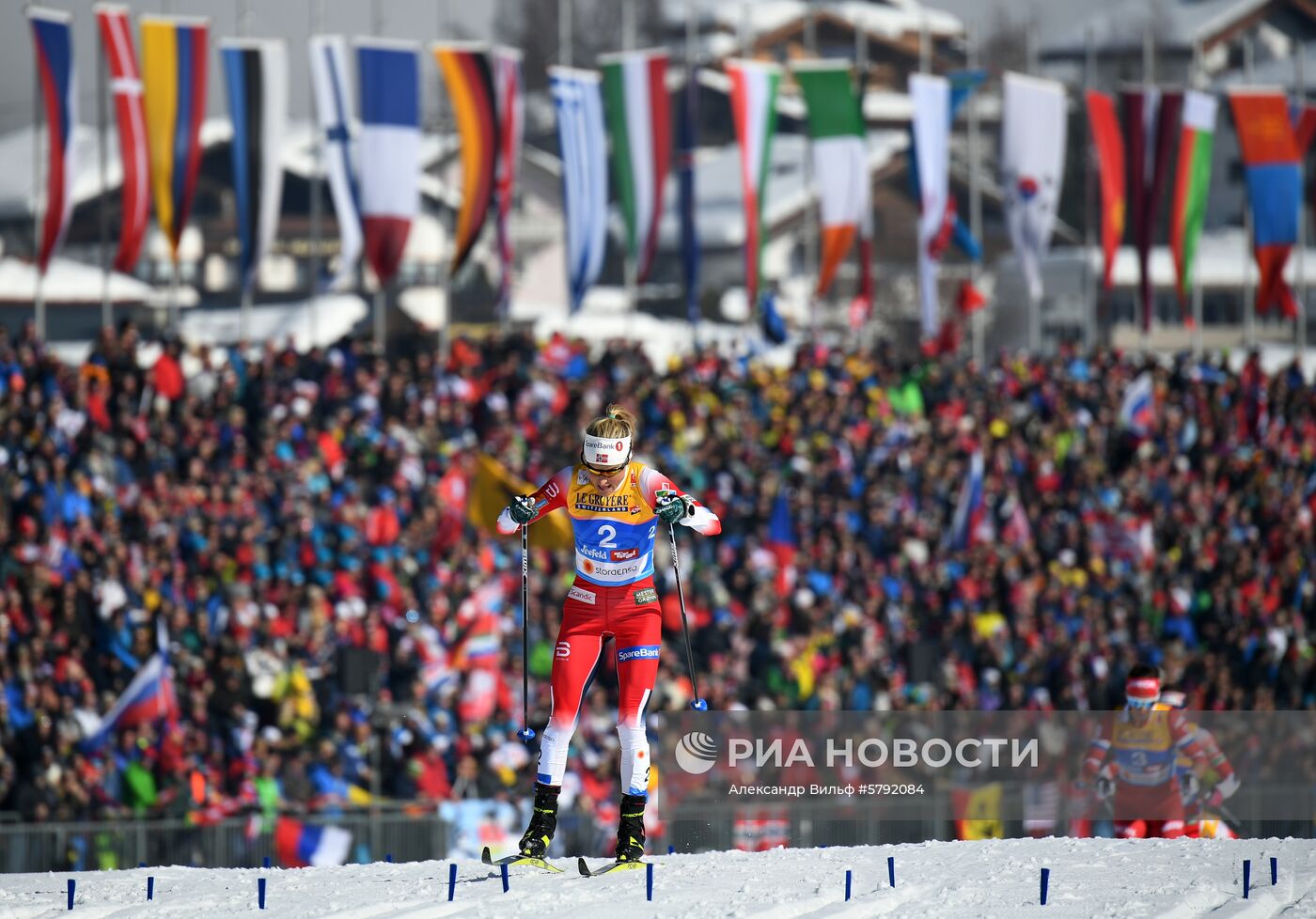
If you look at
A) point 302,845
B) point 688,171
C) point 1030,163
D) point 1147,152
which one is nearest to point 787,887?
point 302,845

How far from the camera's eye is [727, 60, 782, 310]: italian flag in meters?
26.4

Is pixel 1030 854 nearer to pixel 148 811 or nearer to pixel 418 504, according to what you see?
pixel 148 811

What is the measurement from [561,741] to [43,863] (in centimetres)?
566

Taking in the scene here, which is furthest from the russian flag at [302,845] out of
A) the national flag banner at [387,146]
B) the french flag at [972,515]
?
the national flag banner at [387,146]

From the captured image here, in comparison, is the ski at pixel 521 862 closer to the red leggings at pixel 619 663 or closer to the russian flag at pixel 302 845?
the red leggings at pixel 619 663

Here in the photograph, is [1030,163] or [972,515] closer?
[972,515]

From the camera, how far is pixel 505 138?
82.9 ft

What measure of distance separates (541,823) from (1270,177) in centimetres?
2237

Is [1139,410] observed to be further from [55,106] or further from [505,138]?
[55,106]

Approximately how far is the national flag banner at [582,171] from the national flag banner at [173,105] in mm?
4502

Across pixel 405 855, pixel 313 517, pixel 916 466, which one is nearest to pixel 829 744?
pixel 405 855

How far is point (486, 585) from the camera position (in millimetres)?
18141

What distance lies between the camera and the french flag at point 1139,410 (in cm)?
2422

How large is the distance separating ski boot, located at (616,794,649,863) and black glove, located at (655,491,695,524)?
4.53 feet
